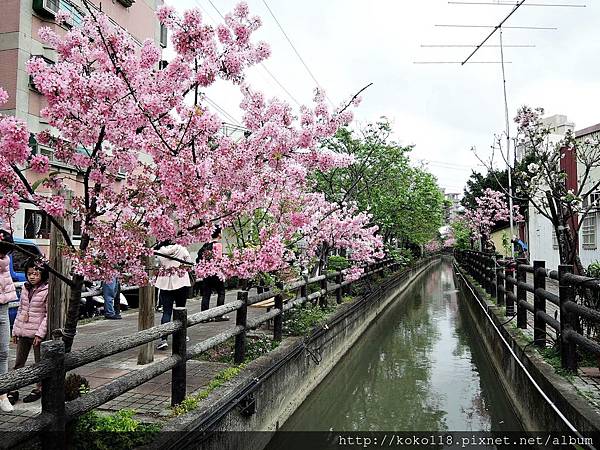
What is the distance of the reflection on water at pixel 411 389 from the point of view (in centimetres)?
676

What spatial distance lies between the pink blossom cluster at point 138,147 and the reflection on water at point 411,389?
3.09 m

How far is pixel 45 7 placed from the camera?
49.5 feet

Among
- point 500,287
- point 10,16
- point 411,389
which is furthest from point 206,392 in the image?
point 10,16

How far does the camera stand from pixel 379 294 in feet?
56.1

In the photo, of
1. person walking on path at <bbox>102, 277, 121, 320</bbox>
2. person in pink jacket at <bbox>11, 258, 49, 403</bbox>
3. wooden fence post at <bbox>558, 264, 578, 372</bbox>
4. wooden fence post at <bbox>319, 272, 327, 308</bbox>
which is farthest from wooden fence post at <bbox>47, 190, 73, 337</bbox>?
wooden fence post at <bbox>319, 272, 327, 308</bbox>

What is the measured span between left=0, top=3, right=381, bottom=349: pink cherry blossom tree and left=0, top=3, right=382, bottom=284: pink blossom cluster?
1 cm

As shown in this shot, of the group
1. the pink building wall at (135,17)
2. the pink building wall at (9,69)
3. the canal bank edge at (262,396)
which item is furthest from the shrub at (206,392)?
the pink building wall at (135,17)

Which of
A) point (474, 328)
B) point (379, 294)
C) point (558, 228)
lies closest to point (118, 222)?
point (558, 228)

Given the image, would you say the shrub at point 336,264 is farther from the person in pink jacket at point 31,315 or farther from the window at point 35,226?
the person in pink jacket at point 31,315

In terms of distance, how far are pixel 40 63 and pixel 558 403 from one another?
5.39 meters

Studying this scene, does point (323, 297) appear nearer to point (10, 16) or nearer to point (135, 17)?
point (10, 16)

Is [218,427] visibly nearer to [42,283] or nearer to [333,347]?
[42,283]

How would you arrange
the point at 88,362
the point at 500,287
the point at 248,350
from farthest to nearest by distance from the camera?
1. the point at 500,287
2. the point at 248,350
3. the point at 88,362

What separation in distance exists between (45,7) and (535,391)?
16595 mm
